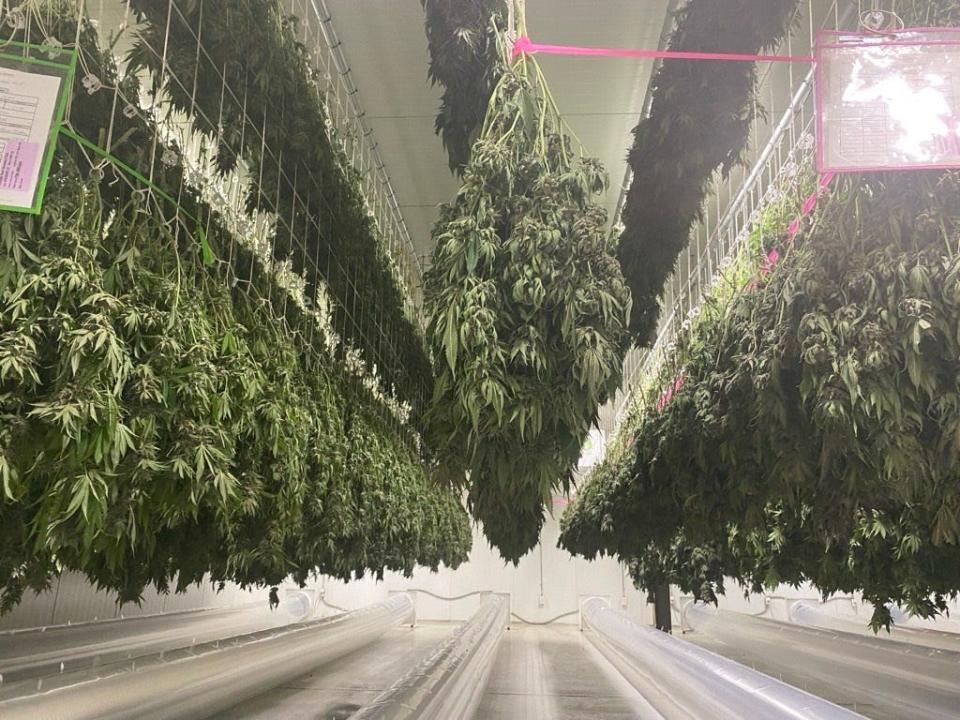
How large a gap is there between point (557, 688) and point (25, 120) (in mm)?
7760

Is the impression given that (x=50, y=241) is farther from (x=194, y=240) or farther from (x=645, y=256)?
(x=645, y=256)

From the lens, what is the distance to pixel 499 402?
4.99 ft

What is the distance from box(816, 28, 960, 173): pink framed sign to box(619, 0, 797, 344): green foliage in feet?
1.10

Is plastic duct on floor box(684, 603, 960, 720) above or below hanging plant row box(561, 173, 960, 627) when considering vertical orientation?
below

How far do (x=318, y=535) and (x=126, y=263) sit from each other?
196 centimetres

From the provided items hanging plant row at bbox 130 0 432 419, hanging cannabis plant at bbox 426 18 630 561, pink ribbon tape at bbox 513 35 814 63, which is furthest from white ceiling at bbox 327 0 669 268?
hanging cannabis plant at bbox 426 18 630 561

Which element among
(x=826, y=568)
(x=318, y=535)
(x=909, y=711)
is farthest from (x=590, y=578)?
(x=318, y=535)

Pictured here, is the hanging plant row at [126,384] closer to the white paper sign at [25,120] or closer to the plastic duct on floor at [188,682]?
the white paper sign at [25,120]

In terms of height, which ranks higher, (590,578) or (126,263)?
(126,263)

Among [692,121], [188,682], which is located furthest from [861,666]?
[692,121]

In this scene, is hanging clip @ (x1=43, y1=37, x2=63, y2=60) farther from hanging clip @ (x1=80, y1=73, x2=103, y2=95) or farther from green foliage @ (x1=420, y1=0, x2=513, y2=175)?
green foliage @ (x1=420, y1=0, x2=513, y2=175)

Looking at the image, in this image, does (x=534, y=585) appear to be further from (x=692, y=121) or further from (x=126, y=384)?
(x=126, y=384)

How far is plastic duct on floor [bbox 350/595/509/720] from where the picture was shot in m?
3.01

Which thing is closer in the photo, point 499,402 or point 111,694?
point 499,402
